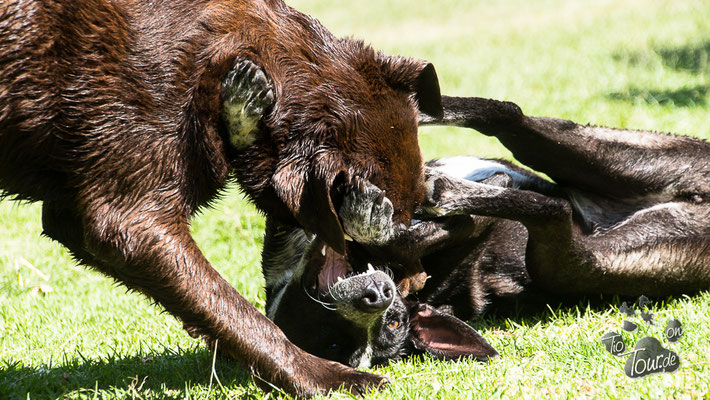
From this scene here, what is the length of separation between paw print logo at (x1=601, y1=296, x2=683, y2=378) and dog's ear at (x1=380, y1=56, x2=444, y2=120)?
4.53ft

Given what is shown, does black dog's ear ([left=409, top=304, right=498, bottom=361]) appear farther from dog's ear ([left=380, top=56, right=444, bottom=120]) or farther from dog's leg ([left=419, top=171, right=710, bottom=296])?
dog's ear ([left=380, top=56, right=444, bottom=120])

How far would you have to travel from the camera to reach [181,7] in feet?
11.7

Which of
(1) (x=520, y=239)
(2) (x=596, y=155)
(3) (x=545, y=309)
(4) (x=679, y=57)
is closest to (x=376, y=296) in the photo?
(3) (x=545, y=309)

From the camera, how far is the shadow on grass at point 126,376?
3768 mm

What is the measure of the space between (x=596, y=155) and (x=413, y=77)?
164 cm

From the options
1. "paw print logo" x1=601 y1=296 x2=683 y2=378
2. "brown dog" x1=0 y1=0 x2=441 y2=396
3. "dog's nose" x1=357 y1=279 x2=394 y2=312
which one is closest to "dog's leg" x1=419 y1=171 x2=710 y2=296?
"paw print logo" x1=601 y1=296 x2=683 y2=378

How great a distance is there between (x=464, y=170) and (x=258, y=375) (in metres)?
2.16

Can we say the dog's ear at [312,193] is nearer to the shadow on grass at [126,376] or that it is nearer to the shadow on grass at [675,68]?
the shadow on grass at [126,376]

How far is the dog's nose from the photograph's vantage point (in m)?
4.07

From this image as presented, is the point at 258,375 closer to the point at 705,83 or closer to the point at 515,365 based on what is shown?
the point at 515,365

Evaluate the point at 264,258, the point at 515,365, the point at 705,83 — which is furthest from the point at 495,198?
the point at 705,83

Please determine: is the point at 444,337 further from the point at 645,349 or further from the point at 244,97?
the point at 244,97

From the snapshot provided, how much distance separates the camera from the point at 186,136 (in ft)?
11.3

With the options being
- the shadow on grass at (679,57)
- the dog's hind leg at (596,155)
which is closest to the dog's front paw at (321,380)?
the dog's hind leg at (596,155)
